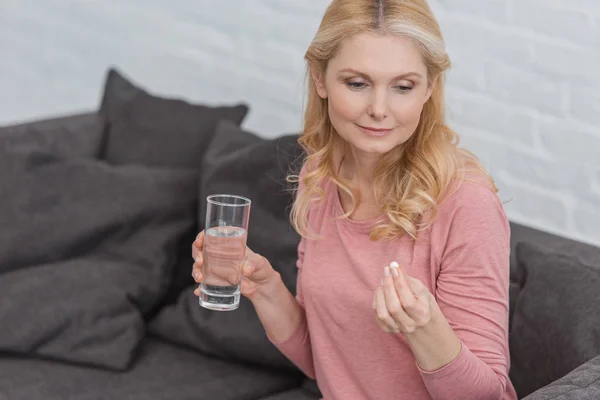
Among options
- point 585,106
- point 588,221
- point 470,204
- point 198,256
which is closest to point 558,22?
point 585,106

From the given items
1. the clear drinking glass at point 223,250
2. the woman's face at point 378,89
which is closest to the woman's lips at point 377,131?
the woman's face at point 378,89

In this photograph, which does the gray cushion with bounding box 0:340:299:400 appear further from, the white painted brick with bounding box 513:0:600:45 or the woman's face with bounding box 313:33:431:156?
the white painted brick with bounding box 513:0:600:45

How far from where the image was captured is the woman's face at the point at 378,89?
1646 mm

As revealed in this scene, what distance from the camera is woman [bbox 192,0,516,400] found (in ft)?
5.25

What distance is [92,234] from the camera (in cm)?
260

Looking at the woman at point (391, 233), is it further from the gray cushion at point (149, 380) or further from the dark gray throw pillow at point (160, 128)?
the dark gray throw pillow at point (160, 128)

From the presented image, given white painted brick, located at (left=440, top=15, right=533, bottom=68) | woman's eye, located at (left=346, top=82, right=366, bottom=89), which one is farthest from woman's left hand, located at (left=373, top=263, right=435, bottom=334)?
white painted brick, located at (left=440, top=15, right=533, bottom=68)

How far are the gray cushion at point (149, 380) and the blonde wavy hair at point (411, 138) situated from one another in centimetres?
65

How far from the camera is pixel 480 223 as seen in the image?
1.65 metres

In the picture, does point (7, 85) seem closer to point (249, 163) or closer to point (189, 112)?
point (189, 112)

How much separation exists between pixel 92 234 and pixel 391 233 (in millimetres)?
1067

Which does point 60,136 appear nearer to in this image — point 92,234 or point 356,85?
point 92,234

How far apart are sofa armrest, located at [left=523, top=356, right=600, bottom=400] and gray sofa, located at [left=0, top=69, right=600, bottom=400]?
0.36 meters

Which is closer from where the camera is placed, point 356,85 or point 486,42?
point 356,85
